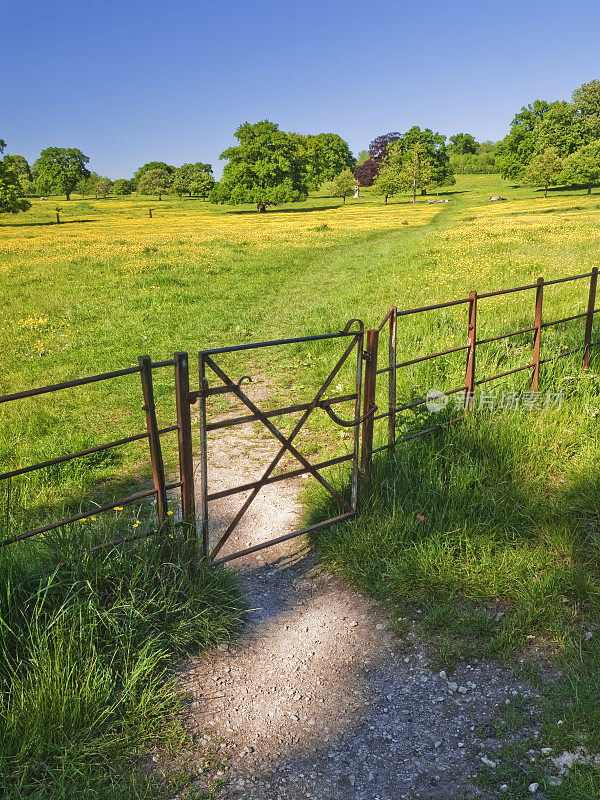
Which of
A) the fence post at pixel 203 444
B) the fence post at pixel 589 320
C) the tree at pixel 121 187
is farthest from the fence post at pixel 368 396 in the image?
the tree at pixel 121 187

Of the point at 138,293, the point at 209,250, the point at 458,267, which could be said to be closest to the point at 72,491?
the point at 138,293

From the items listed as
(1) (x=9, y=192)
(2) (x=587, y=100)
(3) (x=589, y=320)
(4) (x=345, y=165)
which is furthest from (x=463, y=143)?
(3) (x=589, y=320)

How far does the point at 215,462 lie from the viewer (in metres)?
6.51

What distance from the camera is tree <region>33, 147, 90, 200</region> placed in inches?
3191

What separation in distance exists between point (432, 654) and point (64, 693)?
213 centimetres

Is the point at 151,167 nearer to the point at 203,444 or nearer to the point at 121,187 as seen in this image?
the point at 121,187

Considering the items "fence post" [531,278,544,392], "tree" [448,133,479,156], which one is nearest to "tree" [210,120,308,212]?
"fence post" [531,278,544,392]

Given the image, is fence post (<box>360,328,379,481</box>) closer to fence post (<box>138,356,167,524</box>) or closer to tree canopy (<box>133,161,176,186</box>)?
fence post (<box>138,356,167,524</box>)

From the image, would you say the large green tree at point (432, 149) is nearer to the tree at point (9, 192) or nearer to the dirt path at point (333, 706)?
the tree at point (9, 192)

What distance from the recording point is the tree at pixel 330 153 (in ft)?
347

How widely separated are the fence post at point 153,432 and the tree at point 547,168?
63.6 meters

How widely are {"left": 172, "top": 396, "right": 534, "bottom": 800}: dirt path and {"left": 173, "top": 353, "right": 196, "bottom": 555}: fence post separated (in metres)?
0.75

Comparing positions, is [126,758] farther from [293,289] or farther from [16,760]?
[293,289]

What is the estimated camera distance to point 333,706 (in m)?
3.36
